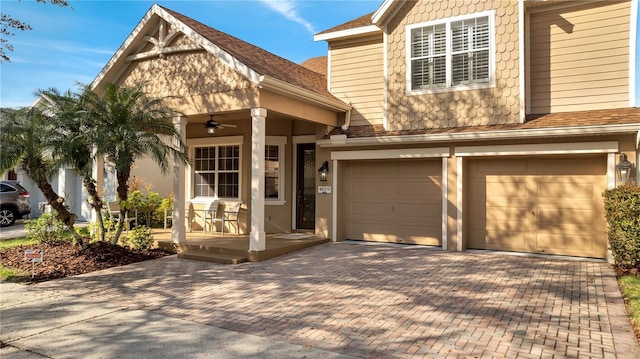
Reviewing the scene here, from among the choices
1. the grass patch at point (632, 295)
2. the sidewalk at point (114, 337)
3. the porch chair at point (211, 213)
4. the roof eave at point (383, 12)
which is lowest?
the sidewalk at point (114, 337)

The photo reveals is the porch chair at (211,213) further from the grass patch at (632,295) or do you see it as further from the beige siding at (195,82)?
the grass patch at (632,295)

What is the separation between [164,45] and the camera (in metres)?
9.76

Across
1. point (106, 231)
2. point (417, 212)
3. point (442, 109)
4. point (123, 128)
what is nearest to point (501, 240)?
point (417, 212)

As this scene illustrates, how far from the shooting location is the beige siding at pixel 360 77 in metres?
10.9

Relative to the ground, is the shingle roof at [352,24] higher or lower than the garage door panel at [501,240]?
higher

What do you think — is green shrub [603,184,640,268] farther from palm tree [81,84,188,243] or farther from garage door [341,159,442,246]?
palm tree [81,84,188,243]

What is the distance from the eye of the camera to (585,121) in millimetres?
8258

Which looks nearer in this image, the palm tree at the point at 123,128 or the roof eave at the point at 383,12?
the palm tree at the point at 123,128

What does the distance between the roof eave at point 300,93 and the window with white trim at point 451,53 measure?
185 centimetres

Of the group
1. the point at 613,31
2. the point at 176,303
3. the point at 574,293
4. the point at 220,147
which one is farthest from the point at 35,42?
the point at 613,31

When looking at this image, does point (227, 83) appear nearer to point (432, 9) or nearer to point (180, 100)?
point (180, 100)

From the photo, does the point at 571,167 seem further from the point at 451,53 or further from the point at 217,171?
the point at 217,171

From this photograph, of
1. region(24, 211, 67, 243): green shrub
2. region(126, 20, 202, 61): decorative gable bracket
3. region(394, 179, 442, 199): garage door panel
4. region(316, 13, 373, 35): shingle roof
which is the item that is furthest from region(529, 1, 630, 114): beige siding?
region(24, 211, 67, 243): green shrub

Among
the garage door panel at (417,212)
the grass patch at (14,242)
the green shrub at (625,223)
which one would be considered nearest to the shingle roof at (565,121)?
the green shrub at (625,223)
